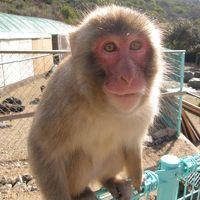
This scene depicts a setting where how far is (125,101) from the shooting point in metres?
1.80

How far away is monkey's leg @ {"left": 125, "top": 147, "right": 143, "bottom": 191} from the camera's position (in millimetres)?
2408

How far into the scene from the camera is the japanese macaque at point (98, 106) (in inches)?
73.4

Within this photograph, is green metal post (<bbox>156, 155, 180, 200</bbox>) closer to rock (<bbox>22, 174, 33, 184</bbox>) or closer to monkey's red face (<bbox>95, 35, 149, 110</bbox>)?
monkey's red face (<bbox>95, 35, 149, 110</bbox>)

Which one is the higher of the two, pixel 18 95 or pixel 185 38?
pixel 185 38

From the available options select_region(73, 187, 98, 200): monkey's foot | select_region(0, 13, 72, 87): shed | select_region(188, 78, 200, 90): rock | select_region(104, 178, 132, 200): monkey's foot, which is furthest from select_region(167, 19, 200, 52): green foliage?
select_region(73, 187, 98, 200): monkey's foot

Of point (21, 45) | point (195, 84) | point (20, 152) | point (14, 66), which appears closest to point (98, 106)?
point (20, 152)

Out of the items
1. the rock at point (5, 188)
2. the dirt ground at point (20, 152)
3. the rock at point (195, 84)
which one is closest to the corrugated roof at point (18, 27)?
the dirt ground at point (20, 152)

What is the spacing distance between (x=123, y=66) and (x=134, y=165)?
3.15 feet

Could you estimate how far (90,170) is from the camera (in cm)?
226

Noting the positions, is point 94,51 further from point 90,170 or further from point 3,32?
point 3,32

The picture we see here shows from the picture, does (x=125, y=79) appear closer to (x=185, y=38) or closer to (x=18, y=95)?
(x=18, y=95)

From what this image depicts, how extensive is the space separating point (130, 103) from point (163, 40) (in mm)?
706

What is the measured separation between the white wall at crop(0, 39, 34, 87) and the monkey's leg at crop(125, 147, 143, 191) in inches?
365

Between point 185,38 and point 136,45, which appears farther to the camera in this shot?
point 185,38
